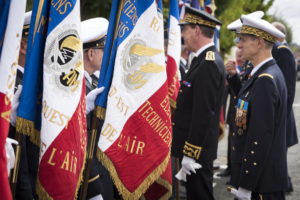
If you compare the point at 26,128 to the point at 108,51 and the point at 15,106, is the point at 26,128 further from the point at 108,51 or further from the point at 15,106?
the point at 108,51

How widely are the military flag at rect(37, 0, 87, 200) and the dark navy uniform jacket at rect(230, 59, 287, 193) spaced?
1289mm

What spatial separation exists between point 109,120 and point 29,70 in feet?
2.07

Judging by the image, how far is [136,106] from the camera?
9.76 ft

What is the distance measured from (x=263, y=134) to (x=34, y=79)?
5.43 feet

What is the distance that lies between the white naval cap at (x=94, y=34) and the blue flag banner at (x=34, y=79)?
79 cm

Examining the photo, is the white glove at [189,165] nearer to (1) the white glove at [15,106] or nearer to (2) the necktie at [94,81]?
(2) the necktie at [94,81]

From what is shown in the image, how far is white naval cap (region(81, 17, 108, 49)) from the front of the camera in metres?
3.45

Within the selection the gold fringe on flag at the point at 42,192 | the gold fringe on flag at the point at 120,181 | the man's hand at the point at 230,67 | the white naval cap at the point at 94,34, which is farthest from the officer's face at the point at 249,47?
the gold fringe on flag at the point at 42,192

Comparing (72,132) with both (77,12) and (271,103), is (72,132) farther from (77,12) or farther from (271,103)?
(271,103)

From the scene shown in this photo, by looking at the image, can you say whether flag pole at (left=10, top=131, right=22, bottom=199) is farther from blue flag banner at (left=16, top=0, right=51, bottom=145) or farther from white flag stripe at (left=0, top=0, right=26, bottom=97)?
white flag stripe at (left=0, top=0, right=26, bottom=97)

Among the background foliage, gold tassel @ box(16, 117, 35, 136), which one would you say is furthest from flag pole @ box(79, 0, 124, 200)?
the background foliage

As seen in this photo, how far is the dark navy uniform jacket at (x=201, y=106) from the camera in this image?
→ 4.00m

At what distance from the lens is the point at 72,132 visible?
2.57 meters

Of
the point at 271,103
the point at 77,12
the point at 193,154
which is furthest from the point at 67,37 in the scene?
the point at 193,154
